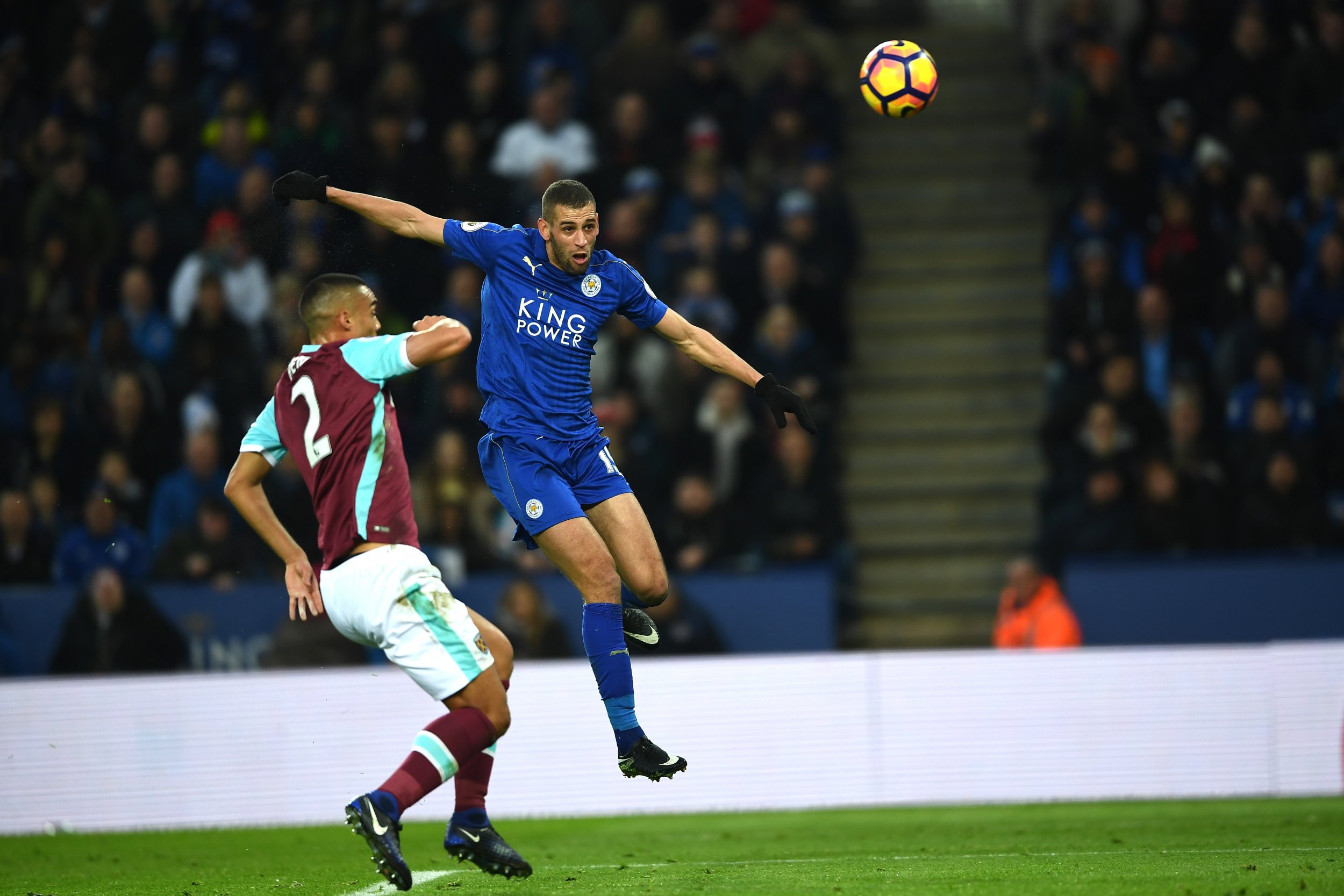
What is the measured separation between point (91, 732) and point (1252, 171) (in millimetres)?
9506

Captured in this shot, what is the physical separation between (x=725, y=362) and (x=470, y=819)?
86.0 inches

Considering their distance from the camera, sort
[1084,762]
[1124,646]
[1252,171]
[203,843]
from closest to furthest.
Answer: [203,843] < [1084,762] < [1124,646] < [1252,171]

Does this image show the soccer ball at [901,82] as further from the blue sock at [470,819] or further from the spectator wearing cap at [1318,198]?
the spectator wearing cap at [1318,198]

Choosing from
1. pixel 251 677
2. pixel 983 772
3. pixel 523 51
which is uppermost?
pixel 523 51

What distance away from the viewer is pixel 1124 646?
1128cm

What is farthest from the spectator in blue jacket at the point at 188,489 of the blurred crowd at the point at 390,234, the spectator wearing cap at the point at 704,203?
the spectator wearing cap at the point at 704,203

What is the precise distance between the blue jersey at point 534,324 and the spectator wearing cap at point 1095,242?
257 inches

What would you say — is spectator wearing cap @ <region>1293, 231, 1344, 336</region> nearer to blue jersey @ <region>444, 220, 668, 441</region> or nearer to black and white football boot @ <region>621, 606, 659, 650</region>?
black and white football boot @ <region>621, 606, 659, 650</region>

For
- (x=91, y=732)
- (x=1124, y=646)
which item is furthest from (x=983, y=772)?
(x=91, y=732)

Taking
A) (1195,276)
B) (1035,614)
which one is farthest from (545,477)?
(1195,276)

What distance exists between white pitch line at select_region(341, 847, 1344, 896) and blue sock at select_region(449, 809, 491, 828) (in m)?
0.99

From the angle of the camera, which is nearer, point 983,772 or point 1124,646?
point 983,772

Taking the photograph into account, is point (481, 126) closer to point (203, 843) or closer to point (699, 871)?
point (203, 843)

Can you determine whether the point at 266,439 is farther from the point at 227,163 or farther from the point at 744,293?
the point at 227,163
